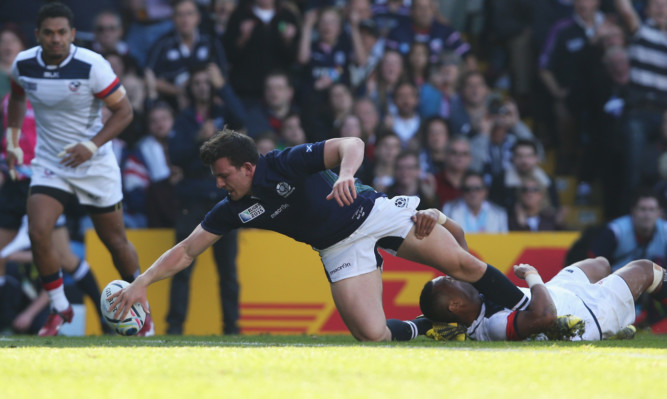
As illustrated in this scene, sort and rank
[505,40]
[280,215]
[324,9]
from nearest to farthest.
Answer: [280,215] < [324,9] < [505,40]

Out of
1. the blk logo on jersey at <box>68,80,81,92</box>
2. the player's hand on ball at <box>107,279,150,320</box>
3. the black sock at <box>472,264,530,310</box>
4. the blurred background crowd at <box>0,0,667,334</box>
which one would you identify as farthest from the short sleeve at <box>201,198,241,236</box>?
the blurred background crowd at <box>0,0,667,334</box>

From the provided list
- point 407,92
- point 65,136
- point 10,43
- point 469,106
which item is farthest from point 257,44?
point 65,136

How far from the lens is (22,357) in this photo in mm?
5438

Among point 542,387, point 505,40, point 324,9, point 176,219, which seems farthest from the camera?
point 505,40

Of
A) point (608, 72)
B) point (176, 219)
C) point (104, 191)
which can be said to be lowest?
point (176, 219)

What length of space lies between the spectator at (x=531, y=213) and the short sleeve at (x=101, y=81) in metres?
4.79

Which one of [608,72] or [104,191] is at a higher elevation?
[608,72]

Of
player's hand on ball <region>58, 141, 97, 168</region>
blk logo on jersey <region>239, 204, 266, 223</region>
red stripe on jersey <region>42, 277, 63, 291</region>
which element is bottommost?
red stripe on jersey <region>42, 277, 63, 291</region>

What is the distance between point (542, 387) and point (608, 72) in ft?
30.1

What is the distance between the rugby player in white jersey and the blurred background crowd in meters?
1.60

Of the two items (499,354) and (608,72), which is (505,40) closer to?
(608,72)

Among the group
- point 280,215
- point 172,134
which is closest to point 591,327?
point 280,215

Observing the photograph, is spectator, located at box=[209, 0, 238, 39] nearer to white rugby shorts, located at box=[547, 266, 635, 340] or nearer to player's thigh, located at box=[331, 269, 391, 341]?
player's thigh, located at box=[331, 269, 391, 341]

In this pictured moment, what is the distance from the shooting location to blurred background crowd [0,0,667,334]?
35.2 ft
